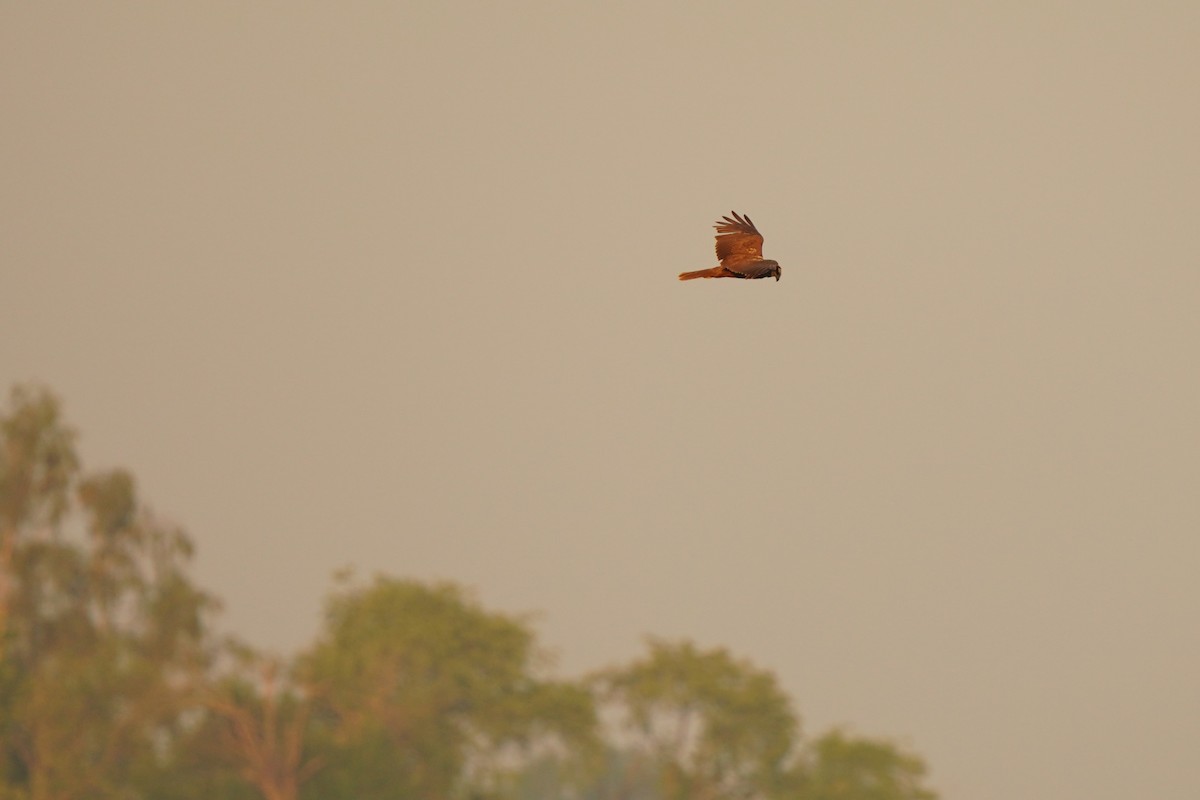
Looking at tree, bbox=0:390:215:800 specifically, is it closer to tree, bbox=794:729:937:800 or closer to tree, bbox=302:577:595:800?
tree, bbox=302:577:595:800

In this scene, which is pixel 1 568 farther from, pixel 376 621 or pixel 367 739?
pixel 376 621

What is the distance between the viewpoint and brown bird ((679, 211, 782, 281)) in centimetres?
2391

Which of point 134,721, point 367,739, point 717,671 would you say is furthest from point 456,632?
point 134,721

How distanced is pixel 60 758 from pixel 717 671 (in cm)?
3242

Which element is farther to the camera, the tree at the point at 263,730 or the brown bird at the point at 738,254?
the tree at the point at 263,730

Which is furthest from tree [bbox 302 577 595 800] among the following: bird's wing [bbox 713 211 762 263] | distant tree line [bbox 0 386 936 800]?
bird's wing [bbox 713 211 762 263]

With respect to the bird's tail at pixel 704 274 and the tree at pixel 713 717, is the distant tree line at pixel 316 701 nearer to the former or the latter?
the tree at pixel 713 717

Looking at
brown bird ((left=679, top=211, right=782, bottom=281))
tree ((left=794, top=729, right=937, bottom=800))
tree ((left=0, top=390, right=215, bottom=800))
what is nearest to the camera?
brown bird ((left=679, top=211, right=782, bottom=281))

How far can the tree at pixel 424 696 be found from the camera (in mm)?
64500

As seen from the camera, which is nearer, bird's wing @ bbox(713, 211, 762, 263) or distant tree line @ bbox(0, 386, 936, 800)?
bird's wing @ bbox(713, 211, 762, 263)

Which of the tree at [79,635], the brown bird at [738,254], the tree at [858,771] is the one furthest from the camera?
the tree at [858,771]

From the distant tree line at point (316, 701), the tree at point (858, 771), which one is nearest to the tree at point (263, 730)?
the distant tree line at point (316, 701)

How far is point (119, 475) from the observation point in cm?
6900

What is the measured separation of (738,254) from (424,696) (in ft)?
169
